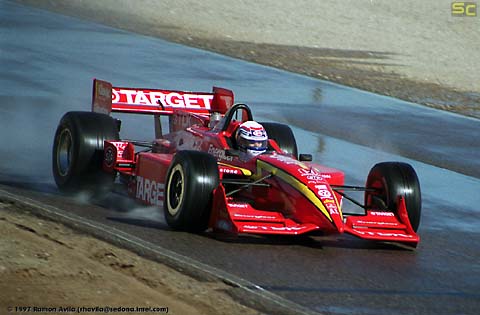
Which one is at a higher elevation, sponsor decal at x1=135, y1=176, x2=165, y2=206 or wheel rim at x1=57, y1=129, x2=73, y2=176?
wheel rim at x1=57, y1=129, x2=73, y2=176

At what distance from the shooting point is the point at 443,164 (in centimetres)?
1472

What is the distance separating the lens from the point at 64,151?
1137 cm

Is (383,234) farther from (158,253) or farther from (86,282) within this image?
(86,282)

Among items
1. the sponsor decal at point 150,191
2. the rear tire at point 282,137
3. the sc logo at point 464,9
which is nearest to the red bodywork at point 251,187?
the sponsor decal at point 150,191

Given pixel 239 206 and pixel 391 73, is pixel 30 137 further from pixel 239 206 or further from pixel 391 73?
pixel 391 73

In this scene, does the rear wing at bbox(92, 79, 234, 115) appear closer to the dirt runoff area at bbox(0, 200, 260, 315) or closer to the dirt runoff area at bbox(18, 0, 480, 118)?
the dirt runoff area at bbox(0, 200, 260, 315)

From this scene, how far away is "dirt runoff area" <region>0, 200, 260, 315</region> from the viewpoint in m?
6.34

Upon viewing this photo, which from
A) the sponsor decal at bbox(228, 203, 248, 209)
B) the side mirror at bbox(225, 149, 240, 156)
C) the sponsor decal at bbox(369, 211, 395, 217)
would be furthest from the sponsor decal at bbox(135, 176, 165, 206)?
the sponsor decal at bbox(369, 211, 395, 217)

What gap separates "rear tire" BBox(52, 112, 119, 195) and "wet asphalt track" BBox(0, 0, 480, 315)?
254mm

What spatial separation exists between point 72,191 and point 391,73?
12.9 m

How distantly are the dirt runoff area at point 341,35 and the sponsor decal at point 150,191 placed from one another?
402 inches

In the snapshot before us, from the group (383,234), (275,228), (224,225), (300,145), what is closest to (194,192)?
(224,225)

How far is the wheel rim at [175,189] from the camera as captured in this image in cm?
935

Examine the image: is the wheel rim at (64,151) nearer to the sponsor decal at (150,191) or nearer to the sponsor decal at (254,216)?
the sponsor decal at (150,191)
